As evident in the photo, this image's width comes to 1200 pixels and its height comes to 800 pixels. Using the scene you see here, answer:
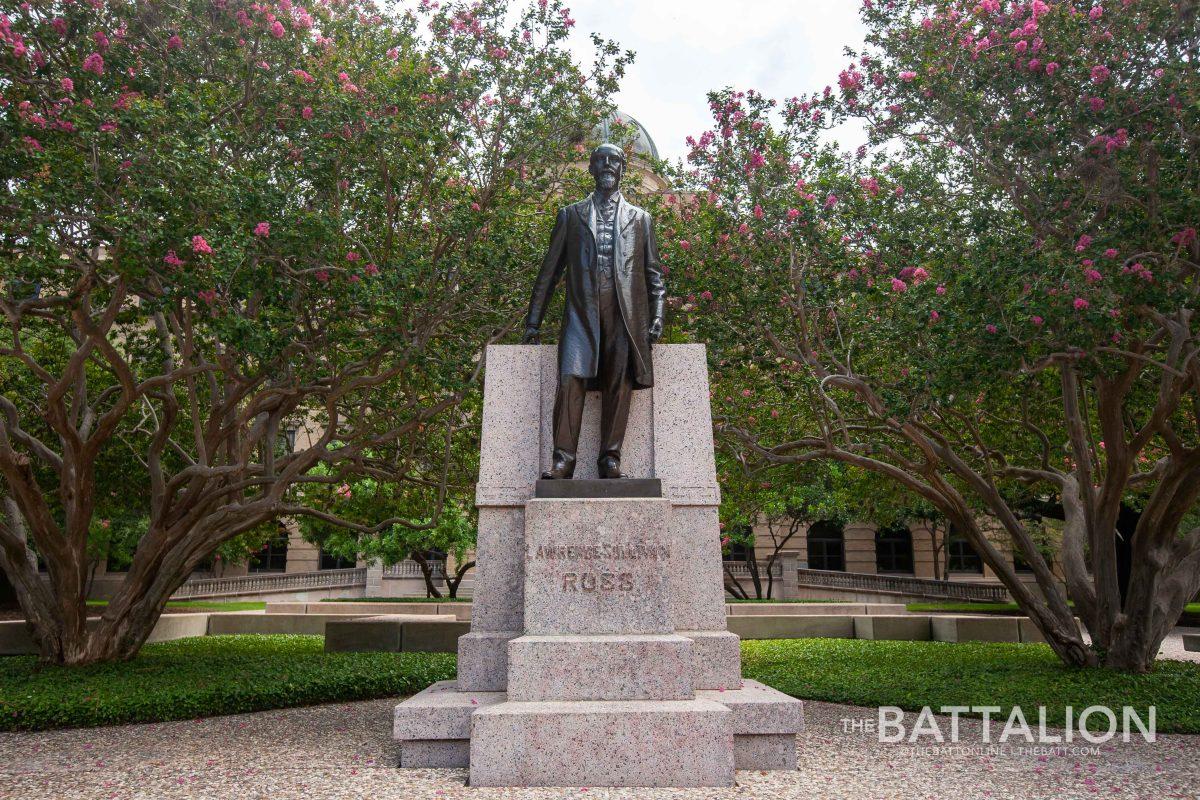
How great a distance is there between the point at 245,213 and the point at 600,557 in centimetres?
682

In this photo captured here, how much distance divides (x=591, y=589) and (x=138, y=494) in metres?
18.4

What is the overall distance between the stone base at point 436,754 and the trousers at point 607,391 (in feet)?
8.38

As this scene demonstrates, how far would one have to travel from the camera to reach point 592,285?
7.77 meters

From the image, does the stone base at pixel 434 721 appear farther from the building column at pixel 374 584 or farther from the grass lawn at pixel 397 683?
the building column at pixel 374 584

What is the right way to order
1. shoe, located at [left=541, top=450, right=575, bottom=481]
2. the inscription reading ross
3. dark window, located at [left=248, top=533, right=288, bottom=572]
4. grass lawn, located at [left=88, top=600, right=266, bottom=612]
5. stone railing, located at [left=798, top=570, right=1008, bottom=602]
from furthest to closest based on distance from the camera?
dark window, located at [left=248, top=533, right=288, bottom=572], stone railing, located at [left=798, top=570, right=1008, bottom=602], grass lawn, located at [left=88, top=600, right=266, bottom=612], shoe, located at [left=541, top=450, right=575, bottom=481], the inscription reading ross

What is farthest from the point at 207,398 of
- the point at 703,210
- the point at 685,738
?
the point at 685,738

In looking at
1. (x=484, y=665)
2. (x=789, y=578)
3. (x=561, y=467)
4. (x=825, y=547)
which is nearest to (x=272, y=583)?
(x=789, y=578)

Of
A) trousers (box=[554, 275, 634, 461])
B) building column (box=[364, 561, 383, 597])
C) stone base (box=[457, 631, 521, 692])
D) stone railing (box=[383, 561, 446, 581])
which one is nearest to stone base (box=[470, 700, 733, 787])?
stone base (box=[457, 631, 521, 692])

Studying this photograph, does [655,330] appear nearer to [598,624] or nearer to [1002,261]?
[598,624]

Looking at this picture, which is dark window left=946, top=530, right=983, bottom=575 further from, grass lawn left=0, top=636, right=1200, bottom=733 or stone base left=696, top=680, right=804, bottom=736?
stone base left=696, top=680, right=804, bottom=736

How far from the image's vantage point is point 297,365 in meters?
13.6

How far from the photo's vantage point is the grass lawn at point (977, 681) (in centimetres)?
987

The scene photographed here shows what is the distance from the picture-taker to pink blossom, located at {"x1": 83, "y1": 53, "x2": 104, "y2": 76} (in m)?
9.85

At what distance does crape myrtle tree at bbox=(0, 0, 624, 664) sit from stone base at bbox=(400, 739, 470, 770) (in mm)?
5483
